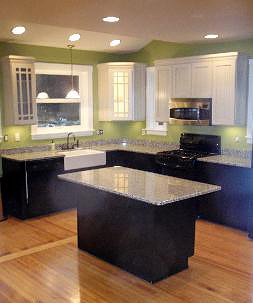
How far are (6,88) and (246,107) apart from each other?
11.1ft

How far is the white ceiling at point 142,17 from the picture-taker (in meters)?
3.08

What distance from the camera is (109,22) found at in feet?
12.6

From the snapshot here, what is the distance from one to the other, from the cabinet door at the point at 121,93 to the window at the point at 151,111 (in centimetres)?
36

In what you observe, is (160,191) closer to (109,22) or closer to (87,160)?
(109,22)

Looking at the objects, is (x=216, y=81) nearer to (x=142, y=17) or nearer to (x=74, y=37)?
(x=142, y=17)

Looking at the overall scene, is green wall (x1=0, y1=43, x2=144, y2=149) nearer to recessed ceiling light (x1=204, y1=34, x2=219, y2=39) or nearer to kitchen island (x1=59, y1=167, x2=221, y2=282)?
kitchen island (x1=59, y1=167, x2=221, y2=282)

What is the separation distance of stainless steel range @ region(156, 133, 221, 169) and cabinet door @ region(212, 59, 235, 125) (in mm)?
434

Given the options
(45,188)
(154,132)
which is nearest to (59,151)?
(45,188)

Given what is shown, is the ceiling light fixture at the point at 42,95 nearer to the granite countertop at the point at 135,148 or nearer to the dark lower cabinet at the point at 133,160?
the granite countertop at the point at 135,148

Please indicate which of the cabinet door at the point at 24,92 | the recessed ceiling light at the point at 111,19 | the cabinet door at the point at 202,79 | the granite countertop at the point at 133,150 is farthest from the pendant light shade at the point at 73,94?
the recessed ceiling light at the point at 111,19

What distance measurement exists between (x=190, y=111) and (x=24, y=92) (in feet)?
7.90

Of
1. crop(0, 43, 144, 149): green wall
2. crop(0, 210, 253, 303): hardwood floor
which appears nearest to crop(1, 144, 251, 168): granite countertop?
crop(0, 43, 144, 149): green wall

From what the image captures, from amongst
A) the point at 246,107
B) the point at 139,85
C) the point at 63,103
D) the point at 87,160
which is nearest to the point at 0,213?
the point at 87,160

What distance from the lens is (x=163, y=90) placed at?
19.5 feet
